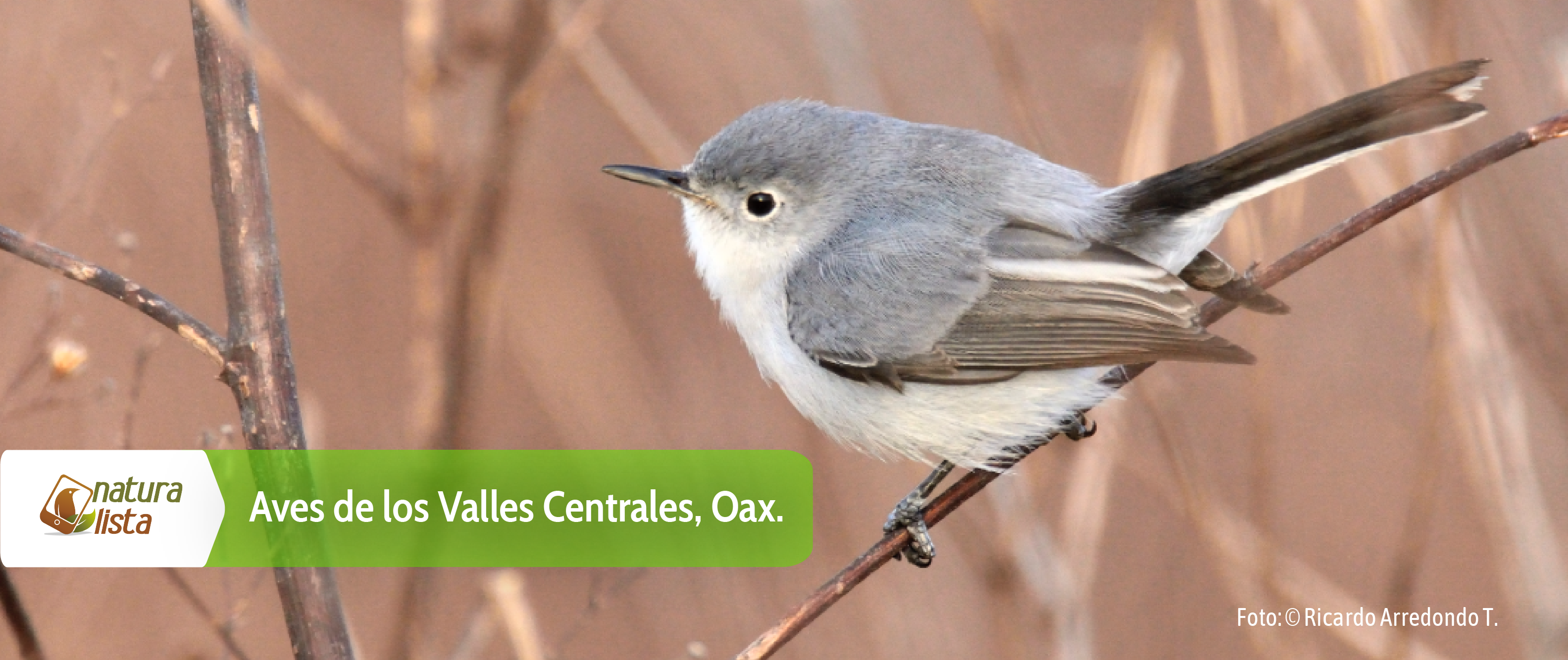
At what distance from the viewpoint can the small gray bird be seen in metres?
2.34

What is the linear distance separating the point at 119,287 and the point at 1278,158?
6.06 feet

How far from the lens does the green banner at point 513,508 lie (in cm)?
163

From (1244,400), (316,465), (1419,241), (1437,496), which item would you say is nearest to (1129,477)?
(1244,400)

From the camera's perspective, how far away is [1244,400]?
423 centimetres

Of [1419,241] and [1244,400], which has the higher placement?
[1244,400]

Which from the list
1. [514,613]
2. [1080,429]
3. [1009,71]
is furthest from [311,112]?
[1080,429]

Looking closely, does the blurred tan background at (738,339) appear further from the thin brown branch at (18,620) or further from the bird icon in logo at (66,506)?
the thin brown branch at (18,620)

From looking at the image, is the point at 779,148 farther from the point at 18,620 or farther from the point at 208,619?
the point at 18,620

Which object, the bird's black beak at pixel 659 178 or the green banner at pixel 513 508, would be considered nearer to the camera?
the green banner at pixel 513 508

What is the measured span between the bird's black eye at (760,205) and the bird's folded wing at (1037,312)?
1.28ft

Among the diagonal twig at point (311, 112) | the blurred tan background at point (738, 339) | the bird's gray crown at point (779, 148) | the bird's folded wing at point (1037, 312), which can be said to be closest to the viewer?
the diagonal twig at point (311, 112)

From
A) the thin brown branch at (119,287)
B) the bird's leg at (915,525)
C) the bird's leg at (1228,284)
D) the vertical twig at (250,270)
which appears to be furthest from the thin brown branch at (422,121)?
the bird's leg at (1228,284)

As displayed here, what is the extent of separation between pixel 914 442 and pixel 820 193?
0.58 meters

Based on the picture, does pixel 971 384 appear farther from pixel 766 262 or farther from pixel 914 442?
pixel 766 262
